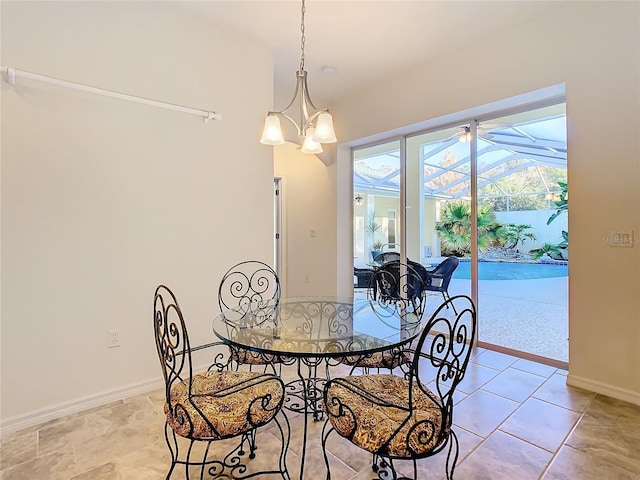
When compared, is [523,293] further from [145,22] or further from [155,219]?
[145,22]

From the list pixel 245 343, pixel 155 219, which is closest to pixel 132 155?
pixel 155 219

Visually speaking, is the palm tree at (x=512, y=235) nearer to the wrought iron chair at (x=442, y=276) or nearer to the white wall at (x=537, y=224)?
the white wall at (x=537, y=224)

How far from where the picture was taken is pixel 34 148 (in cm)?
210

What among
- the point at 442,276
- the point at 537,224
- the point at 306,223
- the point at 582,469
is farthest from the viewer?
the point at 306,223

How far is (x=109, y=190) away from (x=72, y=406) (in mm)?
1438

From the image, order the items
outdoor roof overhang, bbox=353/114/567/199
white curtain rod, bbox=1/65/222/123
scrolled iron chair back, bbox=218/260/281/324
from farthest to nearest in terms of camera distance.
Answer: outdoor roof overhang, bbox=353/114/567/199
scrolled iron chair back, bbox=218/260/281/324
white curtain rod, bbox=1/65/222/123

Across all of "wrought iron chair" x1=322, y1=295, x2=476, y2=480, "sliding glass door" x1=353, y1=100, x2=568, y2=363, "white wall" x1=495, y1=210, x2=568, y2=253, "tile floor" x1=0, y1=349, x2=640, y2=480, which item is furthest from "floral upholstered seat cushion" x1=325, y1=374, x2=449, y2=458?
"white wall" x1=495, y1=210, x2=568, y2=253

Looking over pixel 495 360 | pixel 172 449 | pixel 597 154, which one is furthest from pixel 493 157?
pixel 172 449

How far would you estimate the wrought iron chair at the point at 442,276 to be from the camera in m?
3.75

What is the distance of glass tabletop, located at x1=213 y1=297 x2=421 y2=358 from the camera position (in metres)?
1.58

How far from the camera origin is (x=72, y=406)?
2.23m

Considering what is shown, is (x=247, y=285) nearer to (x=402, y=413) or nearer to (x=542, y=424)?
(x=402, y=413)

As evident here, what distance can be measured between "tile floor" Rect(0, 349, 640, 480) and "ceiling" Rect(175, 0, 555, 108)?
289 centimetres

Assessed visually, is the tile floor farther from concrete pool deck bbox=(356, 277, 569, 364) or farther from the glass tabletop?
concrete pool deck bbox=(356, 277, 569, 364)
